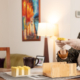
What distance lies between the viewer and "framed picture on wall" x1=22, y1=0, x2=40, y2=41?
4.27 metres

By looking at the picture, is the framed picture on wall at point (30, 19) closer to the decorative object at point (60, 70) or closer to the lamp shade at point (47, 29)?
the lamp shade at point (47, 29)

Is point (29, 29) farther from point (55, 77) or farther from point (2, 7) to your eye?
point (55, 77)

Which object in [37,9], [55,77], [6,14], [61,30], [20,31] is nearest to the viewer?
[55,77]

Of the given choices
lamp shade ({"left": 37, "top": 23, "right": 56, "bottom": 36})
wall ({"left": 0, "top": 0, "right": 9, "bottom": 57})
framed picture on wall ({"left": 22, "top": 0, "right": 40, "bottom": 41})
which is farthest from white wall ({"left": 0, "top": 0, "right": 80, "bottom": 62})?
lamp shade ({"left": 37, "top": 23, "right": 56, "bottom": 36})

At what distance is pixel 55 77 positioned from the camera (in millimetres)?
1281

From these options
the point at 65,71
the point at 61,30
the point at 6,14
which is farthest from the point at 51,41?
the point at 65,71

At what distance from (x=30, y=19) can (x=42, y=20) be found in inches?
13.2

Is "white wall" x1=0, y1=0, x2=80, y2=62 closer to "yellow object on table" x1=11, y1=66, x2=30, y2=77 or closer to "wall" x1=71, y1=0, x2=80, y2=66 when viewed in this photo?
"wall" x1=71, y1=0, x2=80, y2=66

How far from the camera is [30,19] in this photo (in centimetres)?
438

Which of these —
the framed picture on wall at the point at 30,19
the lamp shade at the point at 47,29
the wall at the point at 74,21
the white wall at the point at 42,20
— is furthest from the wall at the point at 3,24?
the wall at the point at 74,21

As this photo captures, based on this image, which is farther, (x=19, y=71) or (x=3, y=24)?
(x=3, y=24)

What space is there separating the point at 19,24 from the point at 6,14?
0.55m

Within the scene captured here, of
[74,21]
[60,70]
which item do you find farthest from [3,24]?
[60,70]

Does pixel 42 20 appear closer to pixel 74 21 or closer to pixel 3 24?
pixel 74 21
